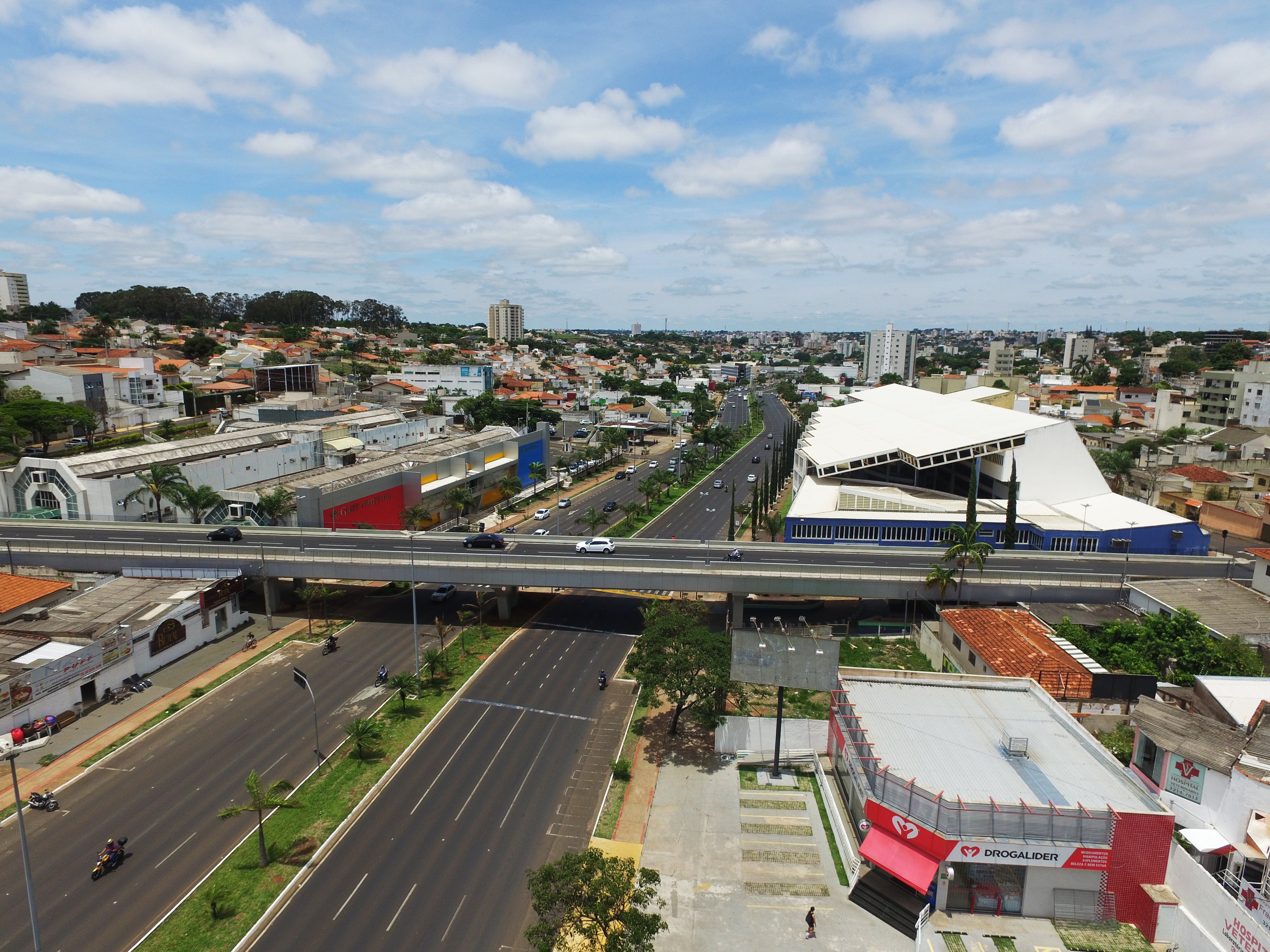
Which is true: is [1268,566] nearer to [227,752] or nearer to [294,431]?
[227,752]

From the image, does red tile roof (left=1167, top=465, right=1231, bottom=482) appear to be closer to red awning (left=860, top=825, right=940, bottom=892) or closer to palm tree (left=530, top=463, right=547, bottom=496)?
red awning (left=860, top=825, right=940, bottom=892)

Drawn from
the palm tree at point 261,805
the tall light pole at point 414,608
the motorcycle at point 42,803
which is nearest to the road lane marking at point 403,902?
the palm tree at point 261,805

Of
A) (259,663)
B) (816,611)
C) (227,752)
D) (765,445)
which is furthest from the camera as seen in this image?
(765,445)

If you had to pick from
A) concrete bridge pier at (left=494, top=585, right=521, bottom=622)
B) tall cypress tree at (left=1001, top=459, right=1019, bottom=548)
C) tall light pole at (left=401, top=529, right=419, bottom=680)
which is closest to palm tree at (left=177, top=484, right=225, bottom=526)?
tall light pole at (left=401, top=529, right=419, bottom=680)

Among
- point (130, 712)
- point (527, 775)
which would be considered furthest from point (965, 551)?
point (130, 712)

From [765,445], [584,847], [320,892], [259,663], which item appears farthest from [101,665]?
[765,445]
